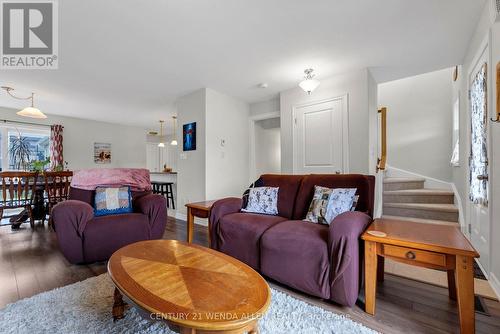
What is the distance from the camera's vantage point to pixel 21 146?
5.25 metres

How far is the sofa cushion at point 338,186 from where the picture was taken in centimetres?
198

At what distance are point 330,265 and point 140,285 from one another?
3.93ft

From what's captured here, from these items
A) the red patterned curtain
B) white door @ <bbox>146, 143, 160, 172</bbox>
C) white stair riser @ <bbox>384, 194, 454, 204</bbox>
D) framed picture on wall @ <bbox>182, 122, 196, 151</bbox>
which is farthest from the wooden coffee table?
white door @ <bbox>146, 143, 160, 172</bbox>

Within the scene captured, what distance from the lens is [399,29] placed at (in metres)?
2.26

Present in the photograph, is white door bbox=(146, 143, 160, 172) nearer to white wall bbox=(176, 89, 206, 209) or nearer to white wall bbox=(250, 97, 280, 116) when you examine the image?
white wall bbox=(176, 89, 206, 209)

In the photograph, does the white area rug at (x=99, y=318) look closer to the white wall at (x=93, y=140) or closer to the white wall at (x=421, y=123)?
the white wall at (x=421, y=123)

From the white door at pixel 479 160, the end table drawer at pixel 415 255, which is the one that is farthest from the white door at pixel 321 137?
the end table drawer at pixel 415 255

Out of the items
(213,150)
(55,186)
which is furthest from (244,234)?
(55,186)

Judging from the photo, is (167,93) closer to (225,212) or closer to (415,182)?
(225,212)

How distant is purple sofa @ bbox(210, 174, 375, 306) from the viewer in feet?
4.90

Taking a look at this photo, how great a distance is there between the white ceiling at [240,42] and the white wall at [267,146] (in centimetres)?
119

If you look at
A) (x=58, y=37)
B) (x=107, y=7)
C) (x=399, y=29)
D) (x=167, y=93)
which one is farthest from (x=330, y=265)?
(x=167, y=93)

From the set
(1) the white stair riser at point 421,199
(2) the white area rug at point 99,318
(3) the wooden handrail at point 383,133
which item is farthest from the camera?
(3) the wooden handrail at point 383,133

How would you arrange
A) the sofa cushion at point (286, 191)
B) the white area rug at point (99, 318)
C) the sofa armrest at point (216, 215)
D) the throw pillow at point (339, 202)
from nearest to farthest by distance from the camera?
the white area rug at point (99, 318) < the throw pillow at point (339, 202) < the sofa armrest at point (216, 215) < the sofa cushion at point (286, 191)
